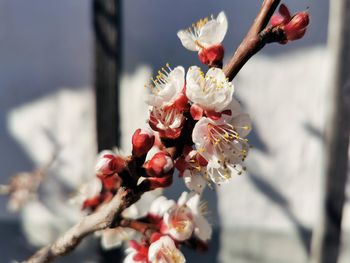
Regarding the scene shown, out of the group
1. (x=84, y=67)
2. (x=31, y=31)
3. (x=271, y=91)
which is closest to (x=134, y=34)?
(x=84, y=67)

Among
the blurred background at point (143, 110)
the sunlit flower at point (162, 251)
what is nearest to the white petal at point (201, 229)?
the sunlit flower at point (162, 251)

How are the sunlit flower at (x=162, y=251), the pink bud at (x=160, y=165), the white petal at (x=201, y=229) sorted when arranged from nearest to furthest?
1. the pink bud at (x=160, y=165)
2. the sunlit flower at (x=162, y=251)
3. the white petal at (x=201, y=229)

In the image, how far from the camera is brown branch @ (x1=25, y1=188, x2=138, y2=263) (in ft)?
1.74

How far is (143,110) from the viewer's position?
5.05ft

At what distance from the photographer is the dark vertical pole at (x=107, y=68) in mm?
1439

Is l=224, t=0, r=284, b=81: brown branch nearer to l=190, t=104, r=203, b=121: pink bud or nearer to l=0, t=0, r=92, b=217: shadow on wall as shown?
l=190, t=104, r=203, b=121: pink bud

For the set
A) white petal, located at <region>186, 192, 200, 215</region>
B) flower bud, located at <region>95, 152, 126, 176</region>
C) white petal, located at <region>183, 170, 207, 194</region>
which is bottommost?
white petal, located at <region>186, 192, 200, 215</region>

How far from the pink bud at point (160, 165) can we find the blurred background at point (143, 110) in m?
1.00

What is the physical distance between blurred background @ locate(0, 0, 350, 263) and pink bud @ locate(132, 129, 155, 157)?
991mm

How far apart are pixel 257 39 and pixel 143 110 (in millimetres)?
1057

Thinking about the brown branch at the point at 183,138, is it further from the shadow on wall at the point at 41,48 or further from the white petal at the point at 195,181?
the shadow on wall at the point at 41,48

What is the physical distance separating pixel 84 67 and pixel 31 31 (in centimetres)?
21

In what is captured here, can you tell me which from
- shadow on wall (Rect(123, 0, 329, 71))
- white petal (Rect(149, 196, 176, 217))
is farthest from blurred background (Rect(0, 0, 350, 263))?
white petal (Rect(149, 196, 176, 217))

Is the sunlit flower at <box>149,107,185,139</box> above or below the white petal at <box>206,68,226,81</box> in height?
below
